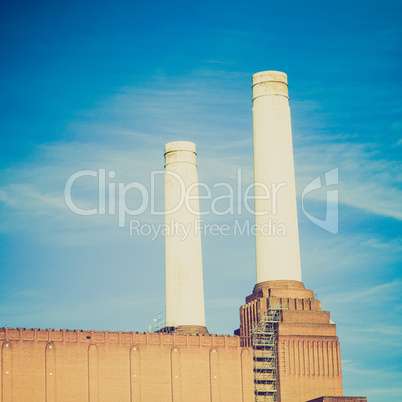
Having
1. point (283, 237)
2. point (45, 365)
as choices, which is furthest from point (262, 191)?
point (45, 365)

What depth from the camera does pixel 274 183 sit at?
10300cm

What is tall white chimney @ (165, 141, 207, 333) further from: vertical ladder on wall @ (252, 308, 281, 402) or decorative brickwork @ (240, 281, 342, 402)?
vertical ladder on wall @ (252, 308, 281, 402)

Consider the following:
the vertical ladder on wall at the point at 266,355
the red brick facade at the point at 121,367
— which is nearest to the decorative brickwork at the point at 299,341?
the vertical ladder on wall at the point at 266,355

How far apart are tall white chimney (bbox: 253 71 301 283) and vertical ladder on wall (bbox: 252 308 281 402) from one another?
4.98 meters

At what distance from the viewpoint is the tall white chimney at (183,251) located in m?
108

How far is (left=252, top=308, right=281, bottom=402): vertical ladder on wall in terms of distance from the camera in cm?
9831

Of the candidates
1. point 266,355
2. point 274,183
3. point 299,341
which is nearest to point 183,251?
point 274,183

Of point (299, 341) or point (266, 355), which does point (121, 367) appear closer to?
point (266, 355)

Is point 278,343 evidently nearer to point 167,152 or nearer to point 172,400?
point 172,400

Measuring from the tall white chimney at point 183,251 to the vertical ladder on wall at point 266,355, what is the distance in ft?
35.3

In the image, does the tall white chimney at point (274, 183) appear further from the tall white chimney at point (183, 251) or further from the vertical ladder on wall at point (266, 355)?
the tall white chimney at point (183, 251)

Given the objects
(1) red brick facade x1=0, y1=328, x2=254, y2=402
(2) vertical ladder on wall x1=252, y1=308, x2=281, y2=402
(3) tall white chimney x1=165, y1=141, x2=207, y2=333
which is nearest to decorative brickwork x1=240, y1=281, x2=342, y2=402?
(2) vertical ladder on wall x1=252, y1=308, x2=281, y2=402

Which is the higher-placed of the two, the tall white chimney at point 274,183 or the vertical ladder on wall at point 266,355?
the tall white chimney at point 274,183

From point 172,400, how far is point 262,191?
2459 centimetres
